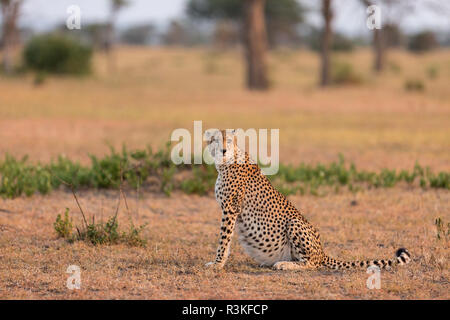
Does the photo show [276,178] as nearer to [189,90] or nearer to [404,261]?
[404,261]

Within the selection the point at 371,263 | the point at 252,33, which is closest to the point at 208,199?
the point at 371,263

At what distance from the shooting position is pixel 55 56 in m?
28.9

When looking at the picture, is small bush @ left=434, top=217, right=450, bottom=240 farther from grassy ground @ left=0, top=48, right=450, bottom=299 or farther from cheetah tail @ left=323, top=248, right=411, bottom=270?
cheetah tail @ left=323, top=248, right=411, bottom=270

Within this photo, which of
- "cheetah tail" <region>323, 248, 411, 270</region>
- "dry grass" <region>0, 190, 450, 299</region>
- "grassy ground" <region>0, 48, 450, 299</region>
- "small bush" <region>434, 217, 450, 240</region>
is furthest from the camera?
"small bush" <region>434, 217, 450, 240</region>

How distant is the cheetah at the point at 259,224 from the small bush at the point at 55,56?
972 inches

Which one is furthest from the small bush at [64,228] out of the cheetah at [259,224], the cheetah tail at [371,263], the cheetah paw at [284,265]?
the cheetah tail at [371,263]

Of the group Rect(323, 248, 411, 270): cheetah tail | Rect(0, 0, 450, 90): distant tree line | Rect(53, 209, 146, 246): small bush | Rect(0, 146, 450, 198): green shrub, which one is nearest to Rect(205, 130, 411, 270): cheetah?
Rect(323, 248, 411, 270): cheetah tail

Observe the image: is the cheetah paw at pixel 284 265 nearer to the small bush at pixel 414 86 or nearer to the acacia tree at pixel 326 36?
the small bush at pixel 414 86

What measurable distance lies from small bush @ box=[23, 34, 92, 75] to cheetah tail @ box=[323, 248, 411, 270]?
2503cm

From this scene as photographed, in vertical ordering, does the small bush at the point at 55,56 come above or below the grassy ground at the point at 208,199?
above

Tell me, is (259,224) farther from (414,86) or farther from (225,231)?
(414,86)

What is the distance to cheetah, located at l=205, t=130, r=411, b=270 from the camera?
204 inches

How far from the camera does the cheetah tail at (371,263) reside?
5070 millimetres
